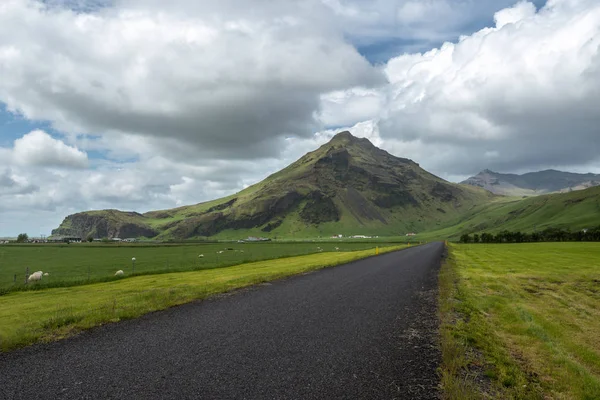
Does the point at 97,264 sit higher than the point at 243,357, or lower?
→ lower

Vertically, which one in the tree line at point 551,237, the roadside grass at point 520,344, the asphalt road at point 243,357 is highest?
the asphalt road at point 243,357

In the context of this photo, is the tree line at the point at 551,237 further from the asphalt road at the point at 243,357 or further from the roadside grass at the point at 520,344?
the asphalt road at the point at 243,357

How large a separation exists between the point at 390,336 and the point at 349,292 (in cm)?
1069

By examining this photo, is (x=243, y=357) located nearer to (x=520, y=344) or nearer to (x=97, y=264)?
(x=520, y=344)

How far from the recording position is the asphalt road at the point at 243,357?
27.7 ft

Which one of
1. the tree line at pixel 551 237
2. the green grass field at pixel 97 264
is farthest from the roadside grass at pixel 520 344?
the tree line at pixel 551 237

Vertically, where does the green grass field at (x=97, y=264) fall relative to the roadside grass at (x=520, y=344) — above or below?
below

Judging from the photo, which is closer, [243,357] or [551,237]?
[243,357]

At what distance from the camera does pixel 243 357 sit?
34.9 feet

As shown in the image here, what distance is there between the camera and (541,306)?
20.0m

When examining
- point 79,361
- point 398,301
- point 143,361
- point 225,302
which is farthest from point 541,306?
point 79,361

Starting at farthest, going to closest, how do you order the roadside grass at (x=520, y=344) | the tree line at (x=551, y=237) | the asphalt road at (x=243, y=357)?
1. the tree line at (x=551, y=237)
2. the roadside grass at (x=520, y=344)
3. the asphalt road at (x=243, y=357)

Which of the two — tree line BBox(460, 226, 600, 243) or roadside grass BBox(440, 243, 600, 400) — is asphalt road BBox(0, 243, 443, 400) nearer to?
roadside grass BBox(440, 243, 600, 400)

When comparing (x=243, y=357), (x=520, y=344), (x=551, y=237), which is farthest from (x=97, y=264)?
(x=551, y=237)
